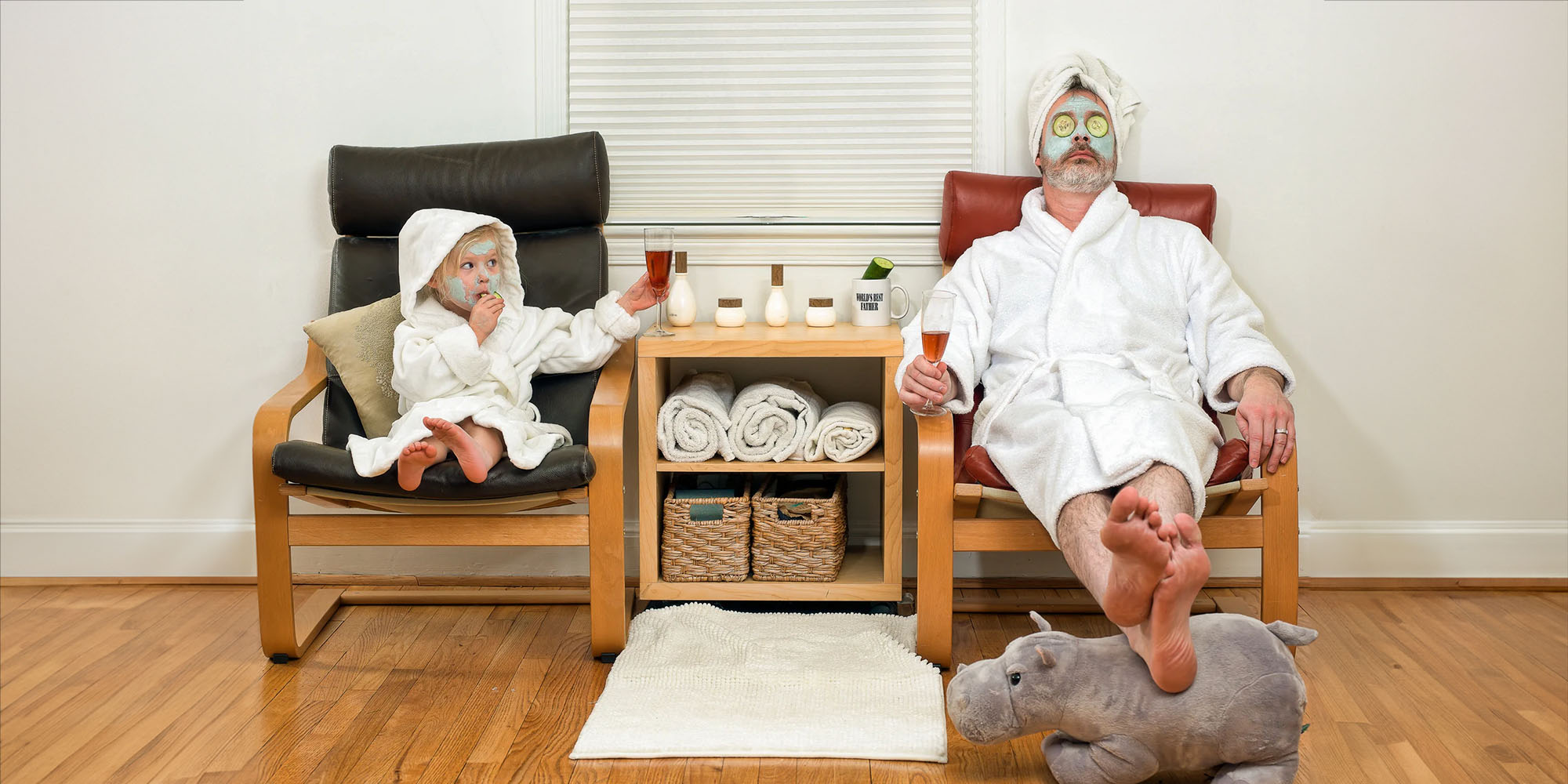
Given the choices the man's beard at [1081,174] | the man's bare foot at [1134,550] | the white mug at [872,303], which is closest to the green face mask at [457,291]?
the white mug at [872,303]

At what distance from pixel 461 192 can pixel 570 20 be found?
0.51m

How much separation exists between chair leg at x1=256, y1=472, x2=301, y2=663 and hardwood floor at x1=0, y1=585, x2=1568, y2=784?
0.07 meters

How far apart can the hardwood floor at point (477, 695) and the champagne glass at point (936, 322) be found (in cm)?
66

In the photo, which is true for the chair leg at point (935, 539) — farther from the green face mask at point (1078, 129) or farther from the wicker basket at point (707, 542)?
the green face mask at point (1078, 129)

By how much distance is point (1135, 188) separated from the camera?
7.90 ft

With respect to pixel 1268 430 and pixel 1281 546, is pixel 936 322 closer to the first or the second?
pixel 1268 430

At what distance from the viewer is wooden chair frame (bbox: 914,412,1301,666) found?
6.64 feet

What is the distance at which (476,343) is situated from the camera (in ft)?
7.13

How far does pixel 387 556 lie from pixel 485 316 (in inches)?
33.8

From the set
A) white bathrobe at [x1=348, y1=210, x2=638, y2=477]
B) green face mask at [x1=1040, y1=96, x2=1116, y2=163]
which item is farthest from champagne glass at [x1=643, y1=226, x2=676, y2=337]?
green face mask at [x1=1040, y1=96, x2=1116, y2=163]

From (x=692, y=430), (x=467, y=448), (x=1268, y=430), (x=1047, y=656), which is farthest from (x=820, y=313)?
(x=1047, y=656)

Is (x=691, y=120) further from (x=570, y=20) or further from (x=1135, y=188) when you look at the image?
(x=1135, y=188)

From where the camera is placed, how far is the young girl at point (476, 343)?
2055mm

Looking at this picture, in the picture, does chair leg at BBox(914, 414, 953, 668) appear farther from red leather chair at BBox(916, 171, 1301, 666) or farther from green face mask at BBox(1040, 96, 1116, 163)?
green face mask at BBox(1040, 96, 1116, 163)
